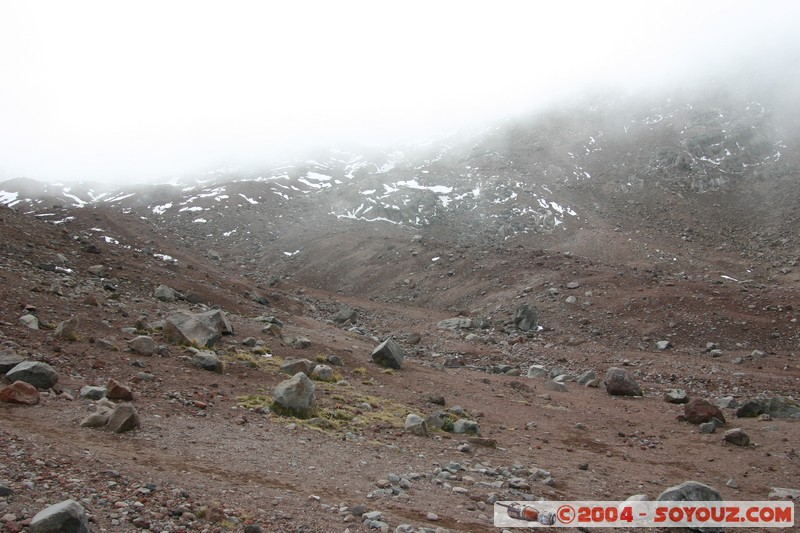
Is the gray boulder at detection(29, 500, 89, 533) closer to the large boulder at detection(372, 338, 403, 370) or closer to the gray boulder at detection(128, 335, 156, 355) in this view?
the gray boulder at detection(128, 335, 156, 355)

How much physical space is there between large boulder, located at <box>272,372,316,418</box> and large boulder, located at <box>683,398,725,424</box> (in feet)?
40.3

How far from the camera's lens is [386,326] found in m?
33.6

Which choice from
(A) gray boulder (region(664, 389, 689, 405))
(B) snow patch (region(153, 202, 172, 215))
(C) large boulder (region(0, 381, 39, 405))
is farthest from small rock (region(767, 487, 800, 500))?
(B) snow patch (region(153, 202, 172, 215))

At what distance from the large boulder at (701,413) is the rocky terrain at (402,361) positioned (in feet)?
0.28

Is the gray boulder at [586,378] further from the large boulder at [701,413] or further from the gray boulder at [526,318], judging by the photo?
the gray boulder at [526,318]

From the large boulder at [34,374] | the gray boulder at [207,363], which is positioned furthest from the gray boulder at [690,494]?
the large boulder at [34,374]

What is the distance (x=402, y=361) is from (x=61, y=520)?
16361mm

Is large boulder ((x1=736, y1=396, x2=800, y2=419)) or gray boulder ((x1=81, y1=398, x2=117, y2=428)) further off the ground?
gray boulder ((x1=81, y1=398, x2=117, y2=428))

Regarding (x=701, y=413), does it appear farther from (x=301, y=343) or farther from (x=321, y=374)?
(x=301, y=343)

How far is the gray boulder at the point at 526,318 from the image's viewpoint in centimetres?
2984

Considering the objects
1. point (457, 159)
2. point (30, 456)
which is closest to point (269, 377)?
point (30, 456)

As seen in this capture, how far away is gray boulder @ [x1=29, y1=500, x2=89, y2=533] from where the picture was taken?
16.9ft

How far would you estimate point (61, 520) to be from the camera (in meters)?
5.21

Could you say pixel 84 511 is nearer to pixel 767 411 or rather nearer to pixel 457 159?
pixel 767 411
